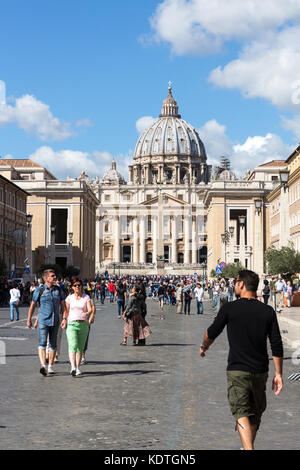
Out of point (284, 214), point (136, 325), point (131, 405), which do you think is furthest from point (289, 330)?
point (131, 405)

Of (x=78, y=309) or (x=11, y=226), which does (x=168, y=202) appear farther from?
(x=78, y=309)

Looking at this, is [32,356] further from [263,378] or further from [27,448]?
[263,378]

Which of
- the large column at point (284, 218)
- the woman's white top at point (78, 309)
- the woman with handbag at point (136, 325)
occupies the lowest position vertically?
the woman with handbag at point (136, 325)

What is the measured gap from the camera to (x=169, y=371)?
13438 millimetres

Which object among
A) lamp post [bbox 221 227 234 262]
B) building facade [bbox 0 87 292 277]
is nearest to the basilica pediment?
building facade [bbox 0 87 292 277]

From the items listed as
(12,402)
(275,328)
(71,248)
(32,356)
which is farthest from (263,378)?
(71,248)

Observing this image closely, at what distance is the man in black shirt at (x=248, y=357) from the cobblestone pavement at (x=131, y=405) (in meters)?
0.97

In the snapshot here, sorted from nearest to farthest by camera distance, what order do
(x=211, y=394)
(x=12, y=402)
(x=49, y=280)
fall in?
(x=12, y=402), (x=211, y=394), (x=49, y=280)

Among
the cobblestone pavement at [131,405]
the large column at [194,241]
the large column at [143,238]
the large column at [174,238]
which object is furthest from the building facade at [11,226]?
the large column at [143,238]

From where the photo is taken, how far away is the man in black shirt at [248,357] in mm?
6422

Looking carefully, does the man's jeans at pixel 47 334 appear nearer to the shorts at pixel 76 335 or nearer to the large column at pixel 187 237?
the shorts at pixel 76 335

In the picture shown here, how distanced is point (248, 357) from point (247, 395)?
29 cm

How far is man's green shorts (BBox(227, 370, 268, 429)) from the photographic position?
6414mm
